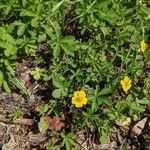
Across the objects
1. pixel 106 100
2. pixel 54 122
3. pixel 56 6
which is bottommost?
pixel 54 122

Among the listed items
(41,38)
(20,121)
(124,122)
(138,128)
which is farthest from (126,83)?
(20,121)

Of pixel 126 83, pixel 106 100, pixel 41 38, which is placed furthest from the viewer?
pixel 41 38

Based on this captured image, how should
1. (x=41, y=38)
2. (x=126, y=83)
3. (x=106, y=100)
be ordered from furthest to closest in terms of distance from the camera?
(x=41, y=38)
(x=126, y=83)
(x=106, y=100)

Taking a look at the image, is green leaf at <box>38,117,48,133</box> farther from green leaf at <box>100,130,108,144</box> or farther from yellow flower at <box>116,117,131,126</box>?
yellow flower at <box>116,117,131,126</box>

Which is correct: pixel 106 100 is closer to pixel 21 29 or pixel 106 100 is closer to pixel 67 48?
pixel 67 48

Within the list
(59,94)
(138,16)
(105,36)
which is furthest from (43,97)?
(138,16)

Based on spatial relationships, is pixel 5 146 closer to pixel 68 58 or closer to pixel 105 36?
pixel 68 58
